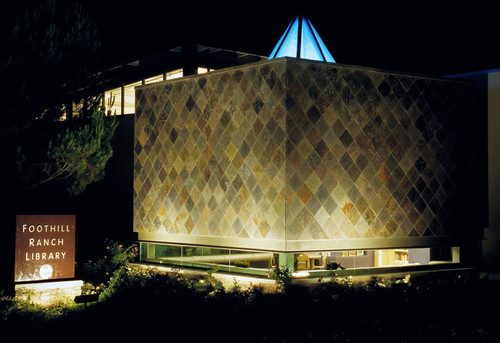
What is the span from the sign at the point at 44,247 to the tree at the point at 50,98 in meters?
2.75

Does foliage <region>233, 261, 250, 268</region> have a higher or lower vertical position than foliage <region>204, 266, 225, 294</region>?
higher

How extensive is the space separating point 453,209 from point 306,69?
6.45 m

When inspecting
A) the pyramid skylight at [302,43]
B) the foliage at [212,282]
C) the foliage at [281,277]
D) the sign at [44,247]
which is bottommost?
the foliage at [212,282]

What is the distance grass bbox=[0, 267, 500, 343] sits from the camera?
9.99 meters

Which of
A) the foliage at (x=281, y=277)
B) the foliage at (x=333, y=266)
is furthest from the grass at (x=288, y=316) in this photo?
the foliage at (x=333, y=266)

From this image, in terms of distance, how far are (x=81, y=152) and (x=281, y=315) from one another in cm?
1094

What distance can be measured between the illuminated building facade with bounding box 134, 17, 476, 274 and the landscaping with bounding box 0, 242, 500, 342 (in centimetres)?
176

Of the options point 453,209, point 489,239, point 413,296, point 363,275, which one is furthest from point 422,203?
point 413,296

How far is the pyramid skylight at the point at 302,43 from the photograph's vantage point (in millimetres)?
17734

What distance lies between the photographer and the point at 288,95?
15.4m

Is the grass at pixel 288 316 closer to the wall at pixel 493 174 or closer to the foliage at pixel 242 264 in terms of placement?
the foliage at pixel 242 264

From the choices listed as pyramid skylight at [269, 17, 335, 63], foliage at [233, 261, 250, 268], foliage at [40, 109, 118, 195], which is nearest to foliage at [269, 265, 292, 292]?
foliage at [233, 261, 250, 268]

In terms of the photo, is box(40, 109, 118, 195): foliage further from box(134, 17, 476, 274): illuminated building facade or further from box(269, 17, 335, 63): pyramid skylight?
box(269, 17, 335, 63): pyramid skylight

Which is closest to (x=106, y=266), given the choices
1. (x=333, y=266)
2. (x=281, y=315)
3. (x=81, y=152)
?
→ (x=81, y=152)
